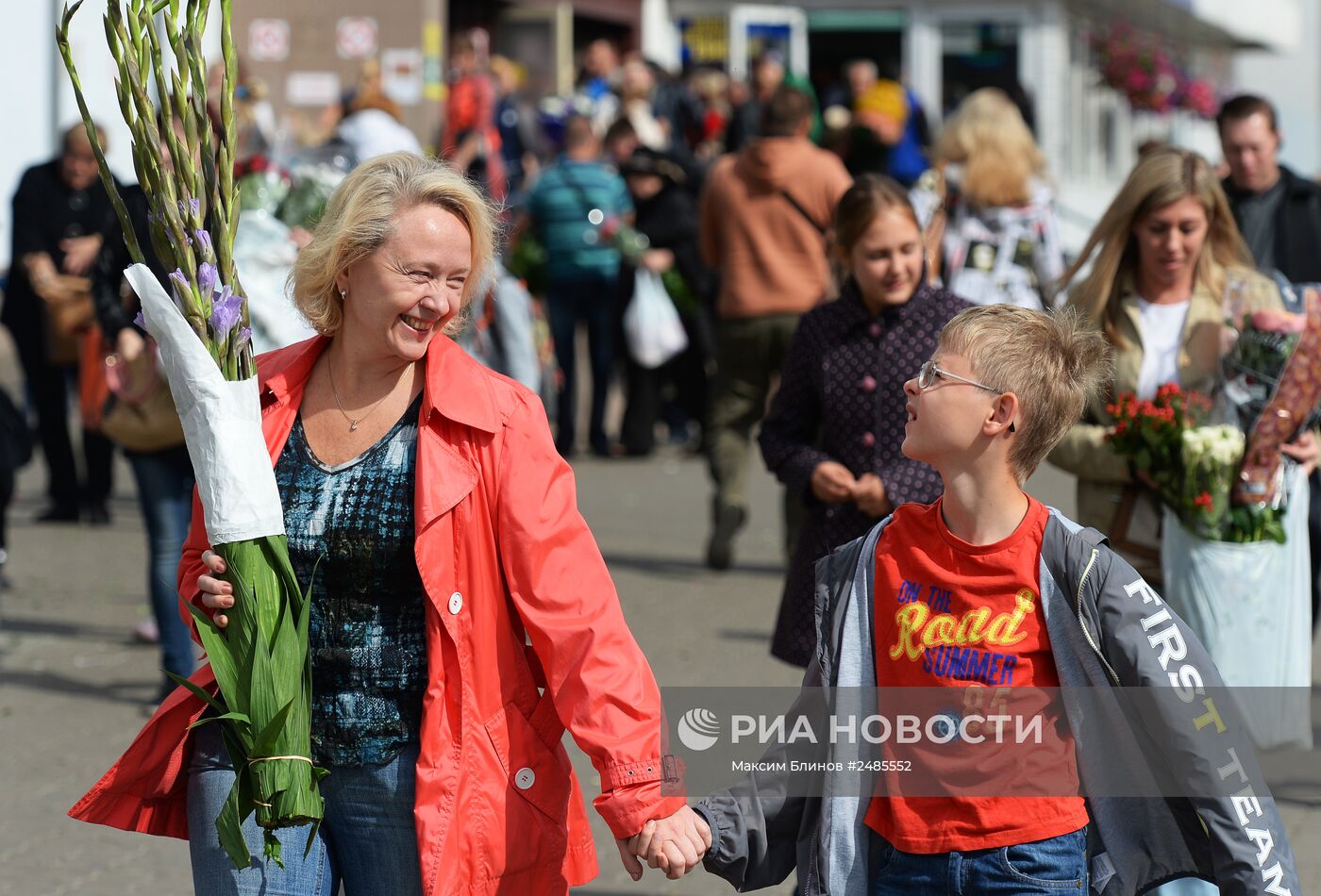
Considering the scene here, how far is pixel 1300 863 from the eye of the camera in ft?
17.4

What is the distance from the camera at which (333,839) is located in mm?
3217

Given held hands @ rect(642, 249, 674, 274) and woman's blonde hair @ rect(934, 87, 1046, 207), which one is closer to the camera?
woman's blonde hair @ rect(934, 87, 1046, 207)

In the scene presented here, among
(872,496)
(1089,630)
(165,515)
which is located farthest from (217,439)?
(165,515)

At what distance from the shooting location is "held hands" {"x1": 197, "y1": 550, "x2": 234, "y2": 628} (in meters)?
3.09

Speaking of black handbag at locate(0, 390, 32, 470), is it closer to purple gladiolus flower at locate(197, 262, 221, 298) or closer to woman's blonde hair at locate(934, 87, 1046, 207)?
woman's blonde hair at locate(934, 87, 1046, 207)

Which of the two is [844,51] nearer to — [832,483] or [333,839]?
[832,483]

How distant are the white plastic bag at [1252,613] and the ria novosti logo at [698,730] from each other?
4.99 feet

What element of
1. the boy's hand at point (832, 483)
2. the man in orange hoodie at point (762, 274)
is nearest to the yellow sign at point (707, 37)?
the man in orange hoodie at point (762, 274)

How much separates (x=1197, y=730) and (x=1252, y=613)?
2124mm

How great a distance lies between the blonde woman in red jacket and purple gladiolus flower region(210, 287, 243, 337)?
0.77 ft

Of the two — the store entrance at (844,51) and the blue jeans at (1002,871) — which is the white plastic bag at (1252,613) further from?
the store entrance at (844,51)

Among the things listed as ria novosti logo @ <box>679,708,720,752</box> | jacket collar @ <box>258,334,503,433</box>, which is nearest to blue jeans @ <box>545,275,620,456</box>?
ria novosti logo @ <box>679,708,720,752</box>

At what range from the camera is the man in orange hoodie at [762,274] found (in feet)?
31.5

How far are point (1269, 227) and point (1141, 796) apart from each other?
4401mm
